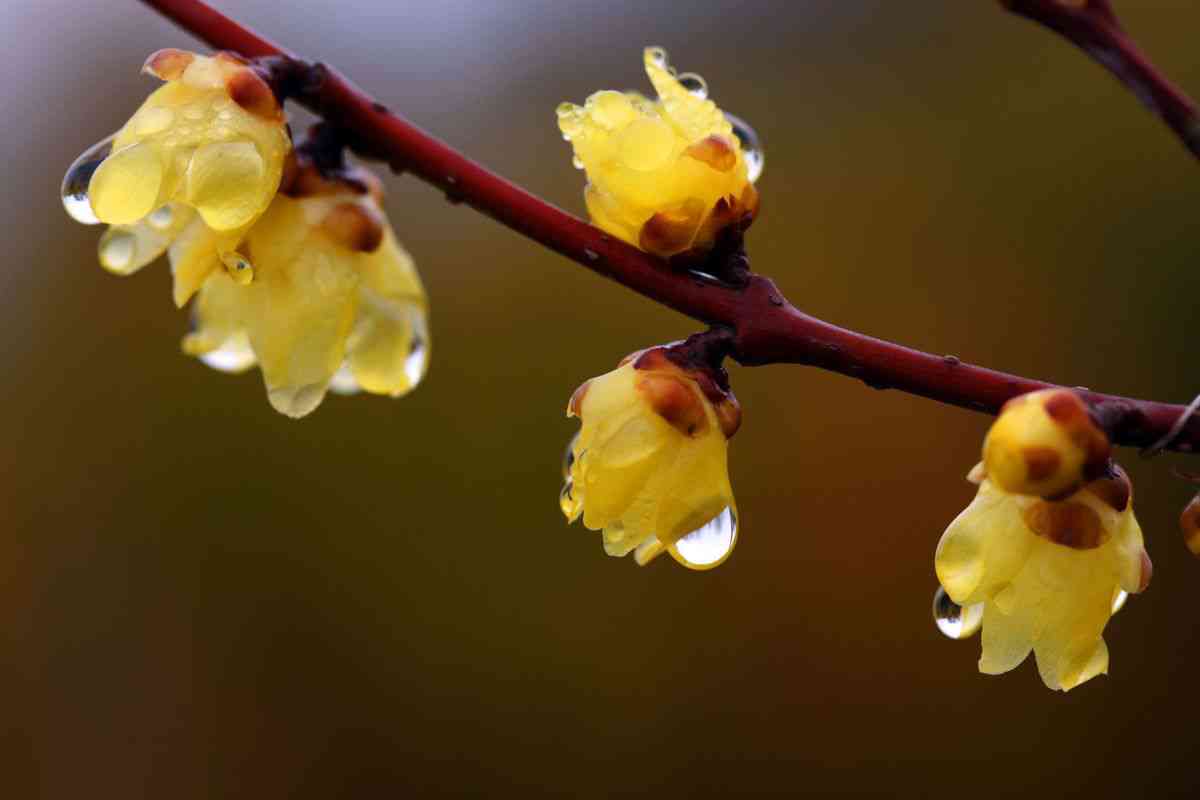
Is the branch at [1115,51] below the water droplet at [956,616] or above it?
above

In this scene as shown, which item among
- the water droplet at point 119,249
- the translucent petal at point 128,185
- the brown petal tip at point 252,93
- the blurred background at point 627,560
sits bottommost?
the blurred background at point 627,560

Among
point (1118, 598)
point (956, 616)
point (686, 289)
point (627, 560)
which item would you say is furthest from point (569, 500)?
point (627, 560)

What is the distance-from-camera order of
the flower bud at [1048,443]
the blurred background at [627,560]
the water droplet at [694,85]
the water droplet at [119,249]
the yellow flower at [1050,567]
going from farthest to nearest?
the blurred background at [627,560], the water droplet at [119,249], the water droplet at [694,85], the yellow flower at [1050,567], the flower bud at [1048,443]

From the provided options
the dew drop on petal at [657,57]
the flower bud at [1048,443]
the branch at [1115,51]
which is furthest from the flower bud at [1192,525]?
the dew drop on petal at [657,57]

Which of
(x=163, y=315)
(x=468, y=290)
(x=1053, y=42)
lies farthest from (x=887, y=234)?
(x=163, y=315)

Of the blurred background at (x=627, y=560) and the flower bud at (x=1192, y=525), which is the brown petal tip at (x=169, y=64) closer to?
the flower bud at (x=1192, y=525)

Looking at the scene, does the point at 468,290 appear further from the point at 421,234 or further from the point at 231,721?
the point at 231,721

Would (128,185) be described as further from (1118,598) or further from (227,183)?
(1118,598)
